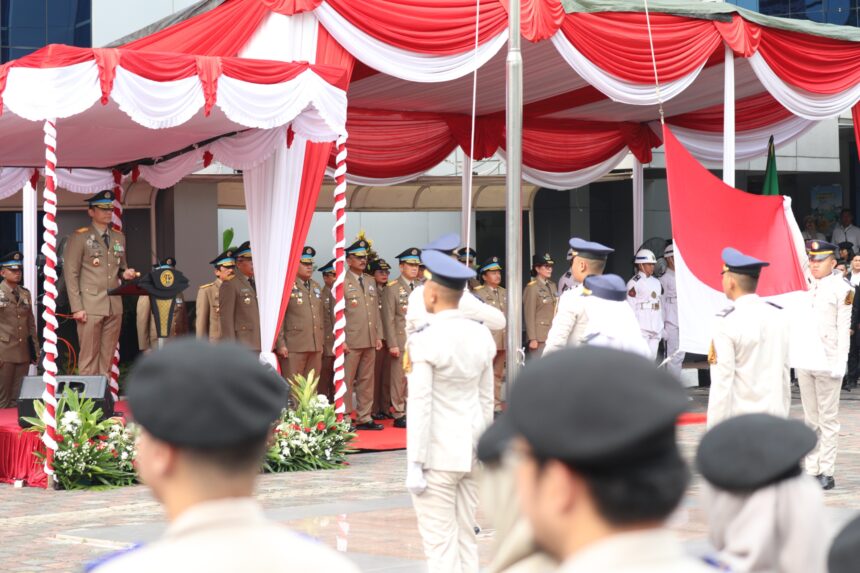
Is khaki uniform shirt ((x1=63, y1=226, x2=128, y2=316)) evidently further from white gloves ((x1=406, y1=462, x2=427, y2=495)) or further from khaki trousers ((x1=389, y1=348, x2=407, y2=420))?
white gloves ((x1=406, y1=462, x2=427, y2=495))

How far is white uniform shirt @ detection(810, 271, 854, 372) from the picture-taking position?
1035cm

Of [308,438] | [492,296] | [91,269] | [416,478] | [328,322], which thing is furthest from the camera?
[492,296]

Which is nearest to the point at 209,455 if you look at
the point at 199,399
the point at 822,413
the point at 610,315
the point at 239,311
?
the point at 199,399

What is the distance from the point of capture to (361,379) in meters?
14.3

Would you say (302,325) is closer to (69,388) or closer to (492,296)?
(492,296)

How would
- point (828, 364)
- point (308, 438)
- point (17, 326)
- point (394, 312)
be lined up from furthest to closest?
point (394, 312) < point (17, 326) < point (308, 438) < point (828, 364)

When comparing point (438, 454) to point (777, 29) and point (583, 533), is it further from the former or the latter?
point (777, 29)

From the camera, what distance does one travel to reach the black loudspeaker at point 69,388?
35.5 feet

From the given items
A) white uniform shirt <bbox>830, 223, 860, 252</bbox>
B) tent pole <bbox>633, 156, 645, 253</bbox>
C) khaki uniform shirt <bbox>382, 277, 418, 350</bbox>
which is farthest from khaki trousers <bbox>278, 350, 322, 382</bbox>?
white uniform shirt <bbox>830, 223, 860, 252</bbox>

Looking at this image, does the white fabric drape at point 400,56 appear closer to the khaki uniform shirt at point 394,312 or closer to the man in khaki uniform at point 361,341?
the man in khaki uniform at point 361,341

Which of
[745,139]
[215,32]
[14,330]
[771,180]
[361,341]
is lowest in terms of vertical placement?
[361,341]

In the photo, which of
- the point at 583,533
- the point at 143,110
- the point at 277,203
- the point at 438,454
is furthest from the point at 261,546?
the point at 277,203

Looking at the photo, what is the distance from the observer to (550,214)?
78.6 feet

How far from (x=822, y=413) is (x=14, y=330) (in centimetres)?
870
